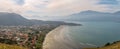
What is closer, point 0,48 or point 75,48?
point 0,48

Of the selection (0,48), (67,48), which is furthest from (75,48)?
(0,48)

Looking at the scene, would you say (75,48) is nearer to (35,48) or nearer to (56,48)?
(56,48)

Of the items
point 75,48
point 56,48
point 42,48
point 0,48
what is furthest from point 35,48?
point 0,48

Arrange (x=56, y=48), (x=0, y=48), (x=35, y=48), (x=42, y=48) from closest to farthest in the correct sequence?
1. (x=0, y=48)
2. (x=35, y=48)
3. (x=42, y=48)
4. (x=56, y=48)

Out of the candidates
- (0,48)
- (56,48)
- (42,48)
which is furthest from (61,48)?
(0,48)

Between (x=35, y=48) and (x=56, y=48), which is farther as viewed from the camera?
(x=56, y=48)

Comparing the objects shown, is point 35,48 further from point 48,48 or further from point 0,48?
point 0,48

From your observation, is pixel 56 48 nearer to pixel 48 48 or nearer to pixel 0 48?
pixel 48 48

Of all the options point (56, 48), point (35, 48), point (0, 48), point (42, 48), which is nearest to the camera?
point (0, 48)
